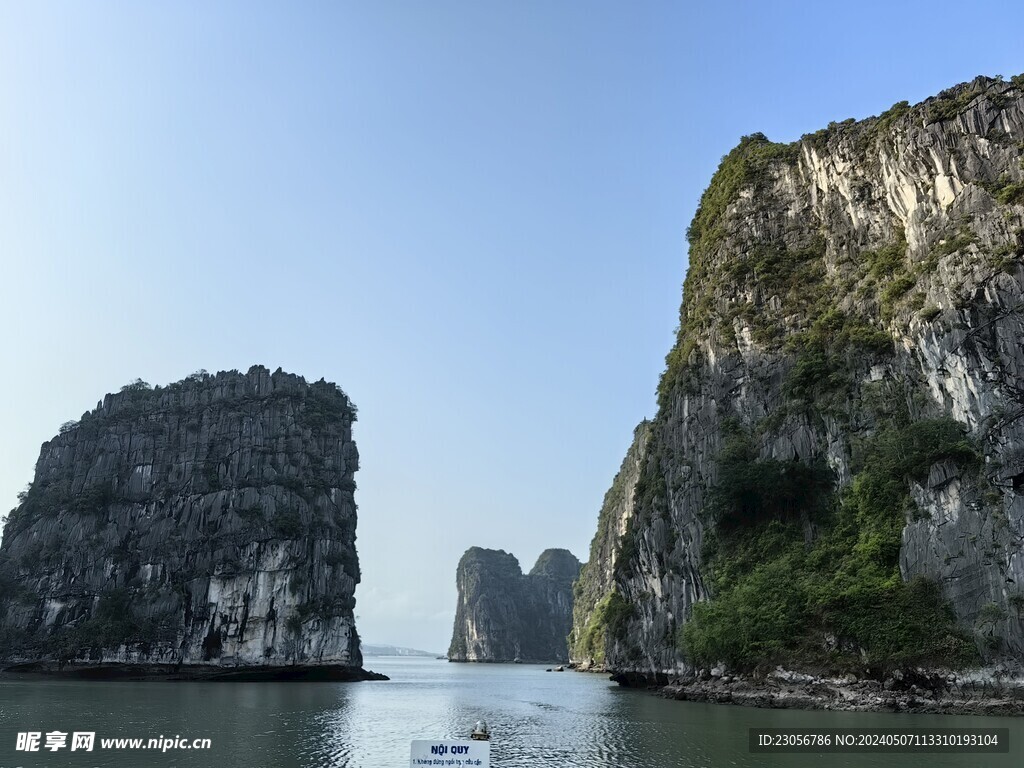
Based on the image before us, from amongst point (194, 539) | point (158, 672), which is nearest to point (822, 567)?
point (158, 672)

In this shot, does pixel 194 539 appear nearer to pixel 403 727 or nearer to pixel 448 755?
pixel 403 727

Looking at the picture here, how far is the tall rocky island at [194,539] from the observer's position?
79125 millimetres

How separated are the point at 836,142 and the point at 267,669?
72.6 metres

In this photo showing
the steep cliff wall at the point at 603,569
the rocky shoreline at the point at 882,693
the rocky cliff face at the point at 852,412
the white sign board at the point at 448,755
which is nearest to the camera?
the white sign board at the point at 448,755

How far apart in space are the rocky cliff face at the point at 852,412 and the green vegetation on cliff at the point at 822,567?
113 millimetres

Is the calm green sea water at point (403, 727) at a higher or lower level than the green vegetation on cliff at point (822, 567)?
lower

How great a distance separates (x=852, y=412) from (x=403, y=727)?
3143 cm

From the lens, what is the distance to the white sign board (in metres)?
12.7

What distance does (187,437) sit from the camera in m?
94.6

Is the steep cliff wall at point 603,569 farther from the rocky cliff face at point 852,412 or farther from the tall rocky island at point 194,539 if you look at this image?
the tall rocky island at point 194,539

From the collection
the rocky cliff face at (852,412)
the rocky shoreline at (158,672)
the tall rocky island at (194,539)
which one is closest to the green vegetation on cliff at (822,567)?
the rocky cliff face at (852,412)

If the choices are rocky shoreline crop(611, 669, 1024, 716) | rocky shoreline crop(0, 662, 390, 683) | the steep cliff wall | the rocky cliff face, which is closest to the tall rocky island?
rocky shoreline crop(0, 662, 390, 683)

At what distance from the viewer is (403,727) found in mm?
35375

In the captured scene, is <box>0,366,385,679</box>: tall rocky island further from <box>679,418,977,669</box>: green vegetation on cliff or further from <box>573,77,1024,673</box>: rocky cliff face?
<box>679,418,977,669</box>: green vegetation on cliff
